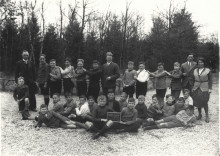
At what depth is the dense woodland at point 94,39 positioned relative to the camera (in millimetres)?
18078

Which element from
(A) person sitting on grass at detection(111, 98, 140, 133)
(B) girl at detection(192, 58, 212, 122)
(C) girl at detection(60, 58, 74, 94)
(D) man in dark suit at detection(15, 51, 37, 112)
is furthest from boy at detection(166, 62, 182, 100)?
(D) man in dark suit at detection(15, 51, 37, 112)

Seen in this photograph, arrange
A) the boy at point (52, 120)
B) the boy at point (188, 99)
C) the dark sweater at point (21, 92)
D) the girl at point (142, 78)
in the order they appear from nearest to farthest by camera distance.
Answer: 1. the boy at point (52, 120)
2. the boy at point (188, 99)
3. the dark sweater at point (21, 92)
4. the girl at point (142, 78)

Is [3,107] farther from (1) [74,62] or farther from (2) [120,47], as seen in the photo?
(2) [120,47]

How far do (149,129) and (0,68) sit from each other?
2210 cm

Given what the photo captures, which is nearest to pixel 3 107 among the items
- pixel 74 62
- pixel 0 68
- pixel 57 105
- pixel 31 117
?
pixel 31 117

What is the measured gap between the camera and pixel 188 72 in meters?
7.70

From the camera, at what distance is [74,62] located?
22141mm

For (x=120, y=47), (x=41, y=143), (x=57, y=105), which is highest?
(x=120, y=47)

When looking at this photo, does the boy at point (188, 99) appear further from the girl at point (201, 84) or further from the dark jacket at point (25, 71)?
the dark jacket at point (25, 71)

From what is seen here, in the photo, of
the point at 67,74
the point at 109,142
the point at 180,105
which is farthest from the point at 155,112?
the point at 67,74

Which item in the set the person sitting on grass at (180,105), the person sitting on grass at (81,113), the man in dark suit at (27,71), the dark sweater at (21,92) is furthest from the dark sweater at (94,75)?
the person sitting on grass at (180,105)

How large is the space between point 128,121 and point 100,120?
695 mm

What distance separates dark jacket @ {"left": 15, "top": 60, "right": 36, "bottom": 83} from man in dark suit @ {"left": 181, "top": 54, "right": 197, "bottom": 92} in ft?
15.0

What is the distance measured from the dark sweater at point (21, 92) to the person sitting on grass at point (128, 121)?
2993 millimetres
